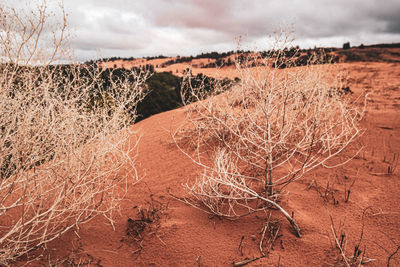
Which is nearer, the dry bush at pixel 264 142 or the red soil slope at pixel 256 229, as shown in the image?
the red soil slope at pixel 256 229

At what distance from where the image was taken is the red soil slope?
2106mm

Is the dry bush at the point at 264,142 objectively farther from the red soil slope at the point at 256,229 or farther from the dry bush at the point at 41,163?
the dry bush at the point at 41,163

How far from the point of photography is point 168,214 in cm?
290

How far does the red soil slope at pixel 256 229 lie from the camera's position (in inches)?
82.9

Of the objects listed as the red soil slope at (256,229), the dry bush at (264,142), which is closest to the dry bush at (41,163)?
the red soil slope at (256,229)

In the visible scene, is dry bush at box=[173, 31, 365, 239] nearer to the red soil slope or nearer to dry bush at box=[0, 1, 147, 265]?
the red soil slope

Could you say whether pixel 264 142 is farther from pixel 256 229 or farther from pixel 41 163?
pixel 41 163

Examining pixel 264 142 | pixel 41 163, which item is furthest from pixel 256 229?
pixel 41 163

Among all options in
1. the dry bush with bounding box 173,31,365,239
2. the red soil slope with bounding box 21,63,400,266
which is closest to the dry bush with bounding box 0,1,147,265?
the red soil slope with bounding box 21,63,400,266

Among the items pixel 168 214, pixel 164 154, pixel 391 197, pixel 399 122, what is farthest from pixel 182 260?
pixel 399 122

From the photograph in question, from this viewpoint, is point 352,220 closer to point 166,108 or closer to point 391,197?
point 391,197

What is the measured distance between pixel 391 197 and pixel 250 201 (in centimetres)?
174

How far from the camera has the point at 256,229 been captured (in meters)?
2.42

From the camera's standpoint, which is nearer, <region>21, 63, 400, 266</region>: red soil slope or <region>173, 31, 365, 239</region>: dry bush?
<region>21, 63, 400, 266</region>: red soil slope
